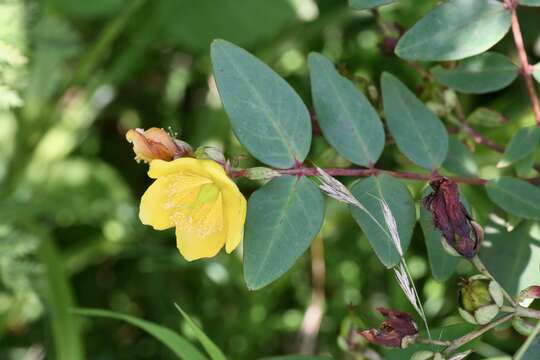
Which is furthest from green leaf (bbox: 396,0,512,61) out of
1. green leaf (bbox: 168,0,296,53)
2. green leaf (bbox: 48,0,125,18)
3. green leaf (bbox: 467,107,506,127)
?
Result: green leaf (bbox: 48,0,125,18)

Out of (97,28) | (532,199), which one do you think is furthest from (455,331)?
(97,28)

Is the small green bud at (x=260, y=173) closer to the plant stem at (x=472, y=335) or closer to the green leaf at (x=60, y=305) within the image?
the plant stem at (x=472, y=335)

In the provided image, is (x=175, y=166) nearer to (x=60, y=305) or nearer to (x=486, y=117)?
(x=486, y=117)

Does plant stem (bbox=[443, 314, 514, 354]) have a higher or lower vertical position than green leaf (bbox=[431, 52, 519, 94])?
lower

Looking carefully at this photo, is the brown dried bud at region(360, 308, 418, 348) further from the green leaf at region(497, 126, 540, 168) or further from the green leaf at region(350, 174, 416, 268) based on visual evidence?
the green leaf at region(497, 126, 540, 168)

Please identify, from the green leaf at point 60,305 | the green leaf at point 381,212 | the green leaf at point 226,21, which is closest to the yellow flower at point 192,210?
the green leaf at point 381,212

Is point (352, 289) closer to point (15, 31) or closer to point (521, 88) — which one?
point (521, 88)

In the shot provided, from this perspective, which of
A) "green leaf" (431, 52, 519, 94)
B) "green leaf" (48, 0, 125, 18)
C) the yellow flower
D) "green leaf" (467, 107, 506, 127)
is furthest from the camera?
"green leaf" (48, 0, 125, 18)

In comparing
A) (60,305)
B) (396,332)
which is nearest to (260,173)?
(396,332)
